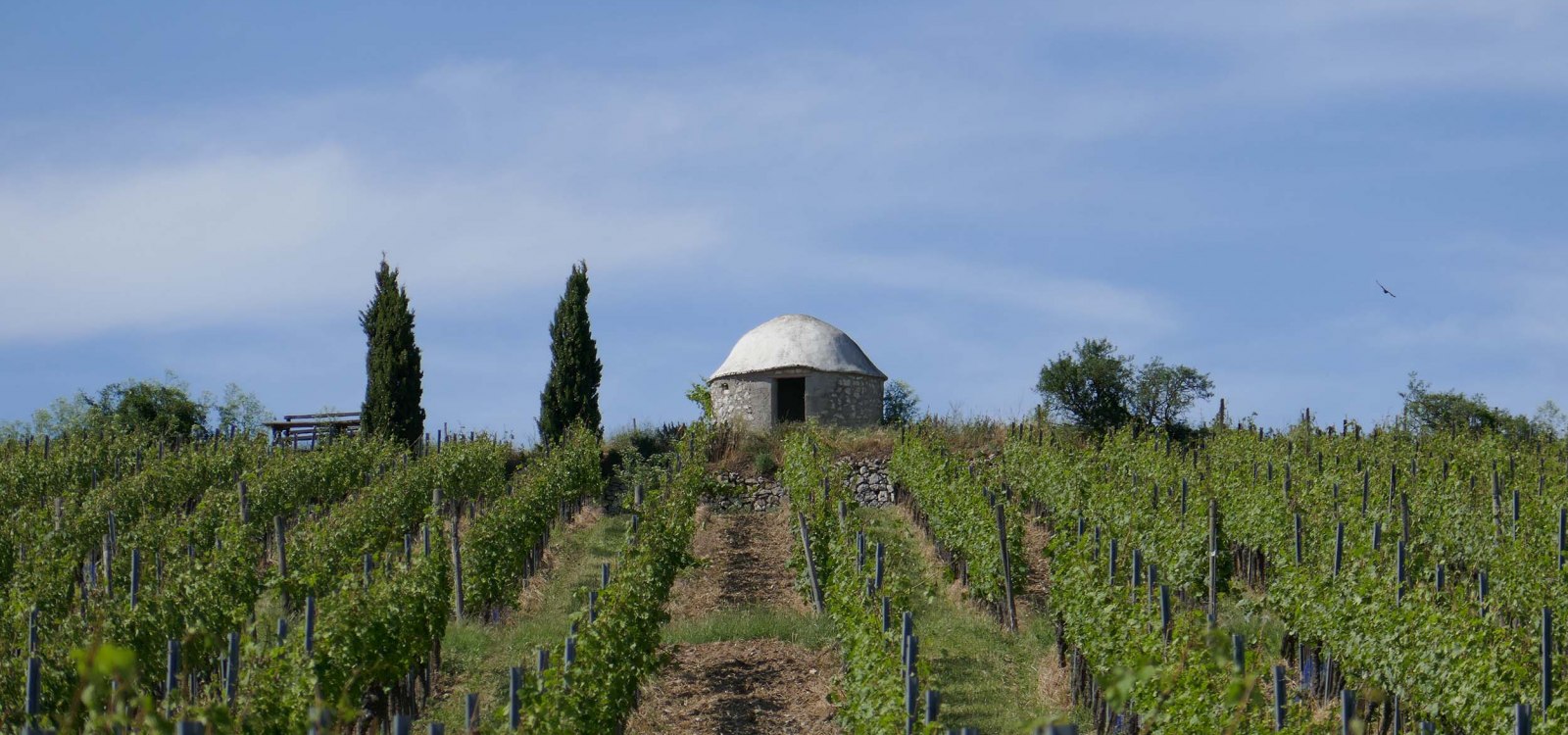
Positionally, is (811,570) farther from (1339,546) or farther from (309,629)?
(309,629)

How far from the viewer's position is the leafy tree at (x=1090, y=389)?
33406mm

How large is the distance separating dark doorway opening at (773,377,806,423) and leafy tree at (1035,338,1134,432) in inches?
243

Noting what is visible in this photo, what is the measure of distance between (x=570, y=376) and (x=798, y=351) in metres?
4.94

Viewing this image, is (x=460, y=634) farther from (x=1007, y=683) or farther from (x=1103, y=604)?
(x=1103, y=604)

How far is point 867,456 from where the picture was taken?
2672 centimetres

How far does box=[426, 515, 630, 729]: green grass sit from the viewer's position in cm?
1173

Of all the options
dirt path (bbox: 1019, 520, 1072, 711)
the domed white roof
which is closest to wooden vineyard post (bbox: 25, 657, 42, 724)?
dirt path (bbox: 1019, 520, 1072, 711)

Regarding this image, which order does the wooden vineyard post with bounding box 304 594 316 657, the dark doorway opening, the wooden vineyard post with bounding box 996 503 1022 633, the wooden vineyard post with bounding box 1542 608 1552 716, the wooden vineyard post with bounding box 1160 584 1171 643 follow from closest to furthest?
the wooden vineyard post with bounding box 1542 608 1552 716
the wooden vineyard post with bounding box 304 594 316 657
the wooden vineyard post with bounding box 1160 584 1171 643
the wooden vineyard post with bounding box 996 503 1022 633
the dark doorway opening

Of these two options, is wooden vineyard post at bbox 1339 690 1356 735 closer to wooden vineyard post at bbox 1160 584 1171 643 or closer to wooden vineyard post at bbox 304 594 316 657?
wooden vineyard post at bbox 1160 584 1171 643

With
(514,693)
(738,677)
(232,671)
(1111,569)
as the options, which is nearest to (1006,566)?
(1111,569)

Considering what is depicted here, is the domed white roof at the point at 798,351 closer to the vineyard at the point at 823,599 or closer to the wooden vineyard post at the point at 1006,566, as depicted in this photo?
the vineyard at the point at 823,599

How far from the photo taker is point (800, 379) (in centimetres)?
3155

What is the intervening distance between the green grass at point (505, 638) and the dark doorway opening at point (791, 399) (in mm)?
12144

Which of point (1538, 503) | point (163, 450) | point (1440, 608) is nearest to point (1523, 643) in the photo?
point (1440, 608)
